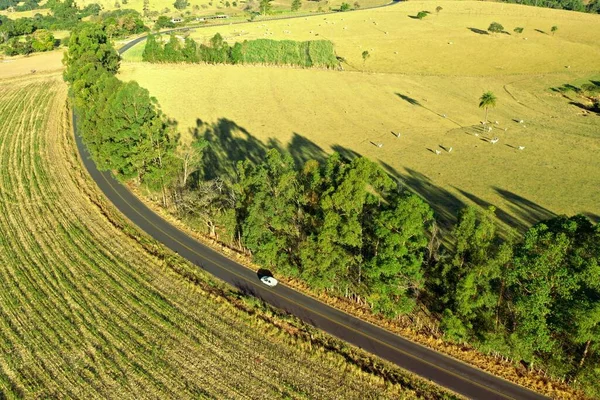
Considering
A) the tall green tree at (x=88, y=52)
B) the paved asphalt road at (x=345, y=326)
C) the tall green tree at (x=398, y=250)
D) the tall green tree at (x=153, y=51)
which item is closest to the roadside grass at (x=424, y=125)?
the tall green tree at (x=153, y=51)

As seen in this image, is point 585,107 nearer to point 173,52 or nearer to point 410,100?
point 410,100

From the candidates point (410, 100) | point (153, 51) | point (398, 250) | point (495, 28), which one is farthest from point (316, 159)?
point (495, 28)

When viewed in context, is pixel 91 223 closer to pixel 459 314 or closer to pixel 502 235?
pixel 459 314

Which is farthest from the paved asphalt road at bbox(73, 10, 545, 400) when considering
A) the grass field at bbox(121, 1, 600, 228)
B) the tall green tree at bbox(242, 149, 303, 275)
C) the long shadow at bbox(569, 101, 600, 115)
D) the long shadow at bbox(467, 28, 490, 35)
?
the long shadow at bbox(467, 28, 490, 35)

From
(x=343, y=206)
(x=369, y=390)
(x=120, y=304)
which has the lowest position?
(x=369, y=390)

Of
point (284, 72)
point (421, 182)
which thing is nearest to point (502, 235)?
point (421, 182)
